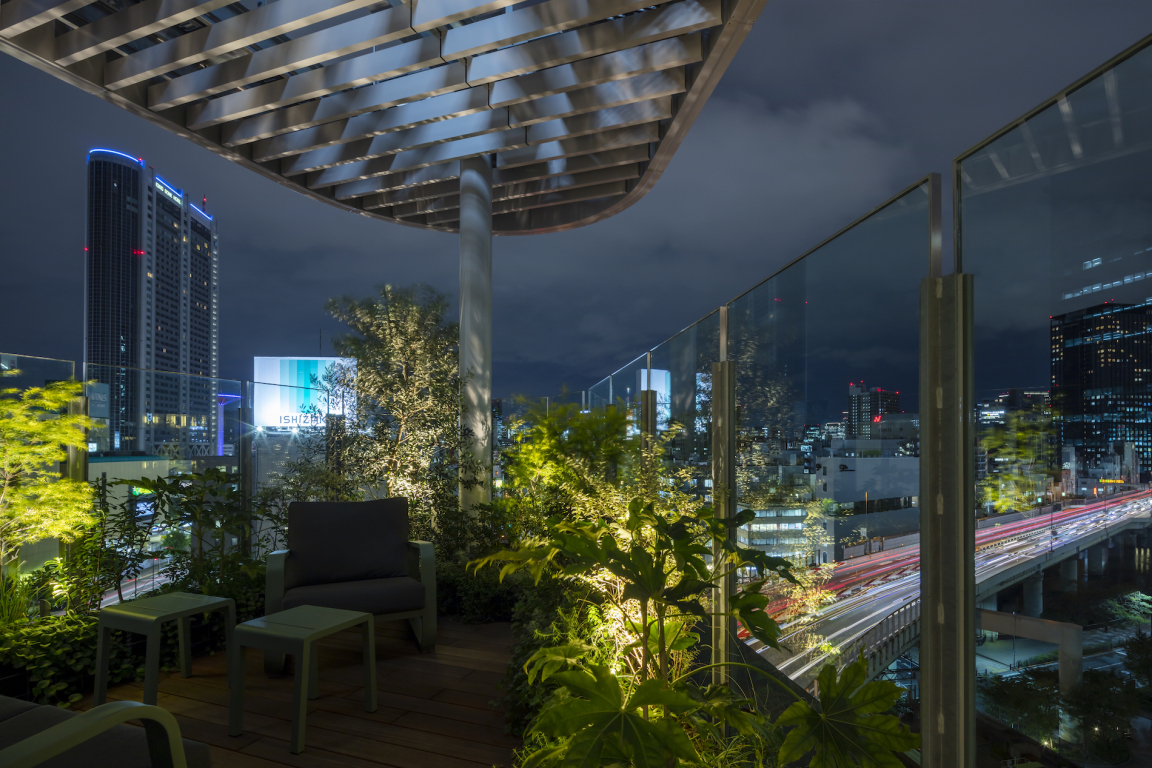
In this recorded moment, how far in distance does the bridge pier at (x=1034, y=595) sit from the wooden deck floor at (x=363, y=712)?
2.19m

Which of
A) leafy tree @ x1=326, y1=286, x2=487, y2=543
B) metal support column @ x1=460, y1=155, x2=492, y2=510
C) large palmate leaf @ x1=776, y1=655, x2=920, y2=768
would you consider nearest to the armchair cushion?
leafy tree @ x1=326, y1=286, x2=487, y2=543

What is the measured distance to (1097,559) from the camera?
933mm

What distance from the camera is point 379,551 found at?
4098 millimetres

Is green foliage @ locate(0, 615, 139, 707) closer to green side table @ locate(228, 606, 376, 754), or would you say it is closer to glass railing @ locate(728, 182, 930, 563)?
green side table @ locate(228, 606, 376, 754)

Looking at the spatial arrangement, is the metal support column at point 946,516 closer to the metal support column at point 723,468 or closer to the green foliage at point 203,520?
the metal support column at point 723,468

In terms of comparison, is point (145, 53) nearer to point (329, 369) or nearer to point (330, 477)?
point (329, 369)

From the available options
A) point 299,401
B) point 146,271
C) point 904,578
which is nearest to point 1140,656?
point 904,578

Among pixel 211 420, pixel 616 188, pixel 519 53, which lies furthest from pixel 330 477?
pixel 616 188

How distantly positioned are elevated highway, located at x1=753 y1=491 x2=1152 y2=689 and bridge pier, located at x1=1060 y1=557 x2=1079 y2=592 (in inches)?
0.5

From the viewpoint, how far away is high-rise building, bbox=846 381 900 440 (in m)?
1.48

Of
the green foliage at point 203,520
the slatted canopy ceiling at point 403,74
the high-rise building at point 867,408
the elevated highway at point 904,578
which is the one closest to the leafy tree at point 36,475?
the green foliage at point 203,520

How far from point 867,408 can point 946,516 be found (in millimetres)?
386

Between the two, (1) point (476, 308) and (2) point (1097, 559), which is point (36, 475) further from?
(2) point (1097, 559)

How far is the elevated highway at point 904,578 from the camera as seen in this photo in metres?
0.94
